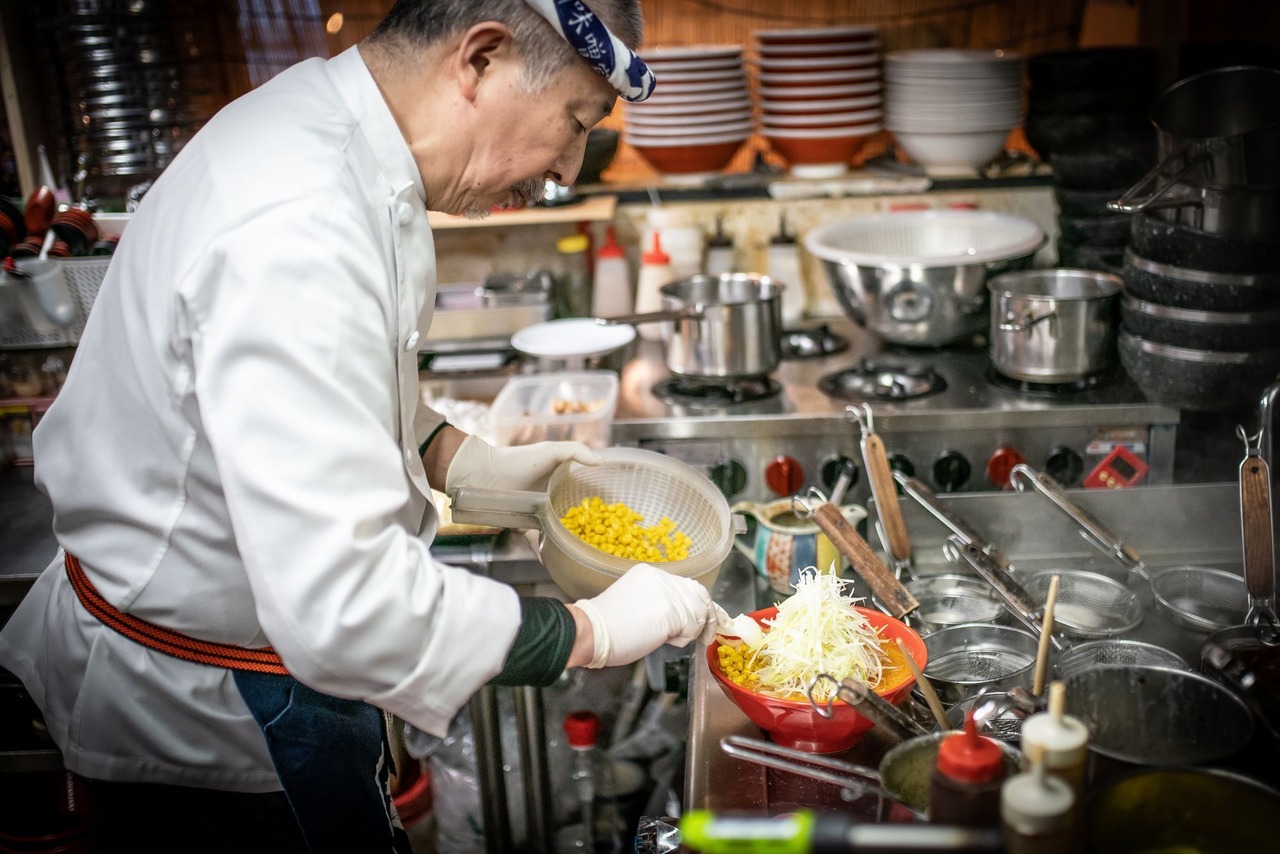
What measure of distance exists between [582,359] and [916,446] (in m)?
0.95

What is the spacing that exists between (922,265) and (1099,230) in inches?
20.7

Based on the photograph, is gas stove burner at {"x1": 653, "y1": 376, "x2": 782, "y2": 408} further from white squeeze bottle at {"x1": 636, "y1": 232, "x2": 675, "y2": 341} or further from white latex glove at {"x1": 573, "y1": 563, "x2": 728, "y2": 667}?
white latex glove at {"x1": 573, "y1": 563, "x2": 728, "y2": 667}

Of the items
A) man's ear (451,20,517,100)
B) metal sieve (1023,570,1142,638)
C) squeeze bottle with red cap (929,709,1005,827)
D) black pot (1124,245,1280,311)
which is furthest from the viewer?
black pot (1124,245,1280,311)

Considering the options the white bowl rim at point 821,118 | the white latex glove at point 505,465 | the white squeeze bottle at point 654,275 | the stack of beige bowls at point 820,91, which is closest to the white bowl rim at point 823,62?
the stack of beige bowls at point 820,91

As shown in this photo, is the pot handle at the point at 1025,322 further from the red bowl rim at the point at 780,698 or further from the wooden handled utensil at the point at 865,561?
the red bowl rim at the point at 780,698

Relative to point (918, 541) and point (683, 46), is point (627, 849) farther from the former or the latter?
point (683, 46)

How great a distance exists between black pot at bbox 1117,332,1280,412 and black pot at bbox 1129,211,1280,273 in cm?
18

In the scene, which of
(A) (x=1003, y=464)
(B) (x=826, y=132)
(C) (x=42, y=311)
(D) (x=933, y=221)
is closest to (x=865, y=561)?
(A) (x=1003, y=464)

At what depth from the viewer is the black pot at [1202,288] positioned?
213cm

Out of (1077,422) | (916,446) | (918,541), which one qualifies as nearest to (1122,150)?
(1077,422)

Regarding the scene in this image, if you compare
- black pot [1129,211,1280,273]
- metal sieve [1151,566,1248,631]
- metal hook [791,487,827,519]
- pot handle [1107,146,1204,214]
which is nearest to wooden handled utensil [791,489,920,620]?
metal hook [791,487,827,519]

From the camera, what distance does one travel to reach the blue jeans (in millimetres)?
1577

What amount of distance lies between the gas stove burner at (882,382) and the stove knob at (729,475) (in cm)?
32

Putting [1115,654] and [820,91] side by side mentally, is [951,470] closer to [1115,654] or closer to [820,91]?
[1115,654]
